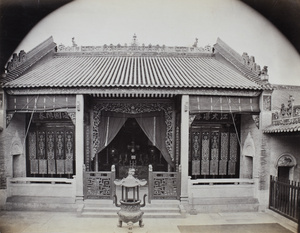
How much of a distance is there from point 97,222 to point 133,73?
6063mm

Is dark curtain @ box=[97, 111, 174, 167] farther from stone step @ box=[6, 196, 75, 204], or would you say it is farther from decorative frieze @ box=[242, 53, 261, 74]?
decorative frieze @ box=[242, 53, 261, 74]

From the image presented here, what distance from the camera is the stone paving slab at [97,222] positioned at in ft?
25.2

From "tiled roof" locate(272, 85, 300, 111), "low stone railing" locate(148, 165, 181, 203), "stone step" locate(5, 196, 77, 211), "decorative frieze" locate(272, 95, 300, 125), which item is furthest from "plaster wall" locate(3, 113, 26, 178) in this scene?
"tiled roof" locate(272, 85, 300, 111)

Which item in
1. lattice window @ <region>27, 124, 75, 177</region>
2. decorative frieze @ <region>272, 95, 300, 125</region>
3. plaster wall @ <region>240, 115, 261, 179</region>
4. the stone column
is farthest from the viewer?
lattice window @ <region>27, 124, 75, 177</region>

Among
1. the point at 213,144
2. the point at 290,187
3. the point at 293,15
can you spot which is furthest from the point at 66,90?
the point at 290,187

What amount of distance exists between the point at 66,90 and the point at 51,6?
307 cm

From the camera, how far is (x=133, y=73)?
1102cm

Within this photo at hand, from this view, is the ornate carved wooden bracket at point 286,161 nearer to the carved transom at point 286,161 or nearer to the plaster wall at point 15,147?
the carved transom at point 286,161

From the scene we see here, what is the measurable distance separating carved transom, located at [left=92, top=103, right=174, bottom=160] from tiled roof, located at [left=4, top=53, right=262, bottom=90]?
132 cm

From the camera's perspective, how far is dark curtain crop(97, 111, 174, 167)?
36.2ft

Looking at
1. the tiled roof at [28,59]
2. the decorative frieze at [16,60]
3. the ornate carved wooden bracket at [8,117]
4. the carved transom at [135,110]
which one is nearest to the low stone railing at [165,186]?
the carved transom at [135,110]

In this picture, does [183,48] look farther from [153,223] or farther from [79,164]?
[153,223]

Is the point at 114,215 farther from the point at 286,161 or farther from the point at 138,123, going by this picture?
the point at 286,161

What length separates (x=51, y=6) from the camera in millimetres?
7543
